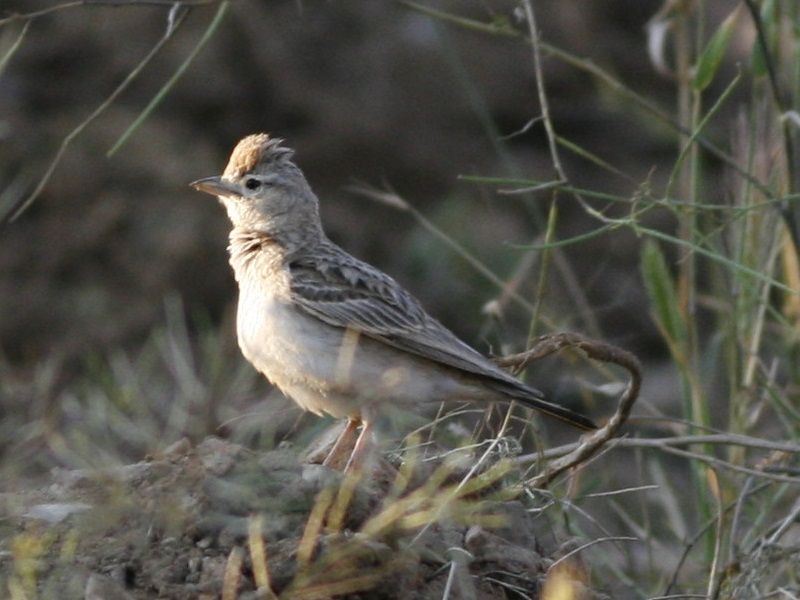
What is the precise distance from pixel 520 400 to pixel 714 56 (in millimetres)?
1398

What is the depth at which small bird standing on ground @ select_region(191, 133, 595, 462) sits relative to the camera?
22.0 feet

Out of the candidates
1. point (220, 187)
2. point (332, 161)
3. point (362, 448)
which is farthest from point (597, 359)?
point (332, 161)

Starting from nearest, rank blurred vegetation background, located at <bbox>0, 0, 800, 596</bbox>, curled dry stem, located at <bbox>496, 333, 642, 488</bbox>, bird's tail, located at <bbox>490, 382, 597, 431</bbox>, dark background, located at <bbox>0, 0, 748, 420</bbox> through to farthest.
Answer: curled dry stem, located at <bbox>496, 333, 642, 488</bbox> → bird's tail, located at <bbox>490, 382, 597, 431</bbox> → blurred vegetation background, located at <bbox>0, 0, 800, 596</bbox> → dark background, located at <bbox>0, 0, 748, 420</bbox>

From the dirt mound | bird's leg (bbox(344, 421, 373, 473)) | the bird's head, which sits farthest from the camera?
the bird's head

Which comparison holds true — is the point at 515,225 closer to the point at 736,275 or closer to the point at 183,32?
the point at 183,32

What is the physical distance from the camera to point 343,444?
22.2ft

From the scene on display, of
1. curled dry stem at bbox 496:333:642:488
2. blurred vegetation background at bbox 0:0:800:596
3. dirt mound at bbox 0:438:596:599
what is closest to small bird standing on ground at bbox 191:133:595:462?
curled dry stem at bbox 496:333:642:488

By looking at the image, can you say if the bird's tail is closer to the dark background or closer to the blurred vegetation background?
the blurred vegetation background

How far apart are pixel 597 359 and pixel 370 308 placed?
65.1 inches

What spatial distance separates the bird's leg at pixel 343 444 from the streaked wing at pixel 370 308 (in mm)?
320

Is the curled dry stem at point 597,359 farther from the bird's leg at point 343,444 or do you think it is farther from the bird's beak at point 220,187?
the bird's beak at point 220,187

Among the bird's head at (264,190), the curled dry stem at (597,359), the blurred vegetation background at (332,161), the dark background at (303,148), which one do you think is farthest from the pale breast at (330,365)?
the dark background at (303,148)

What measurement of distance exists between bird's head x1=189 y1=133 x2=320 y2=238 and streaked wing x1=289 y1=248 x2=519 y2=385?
33cm

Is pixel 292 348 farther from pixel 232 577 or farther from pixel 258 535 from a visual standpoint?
pixel 258 535
